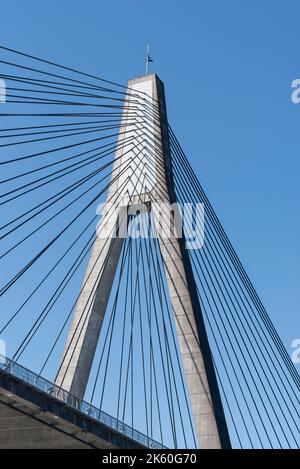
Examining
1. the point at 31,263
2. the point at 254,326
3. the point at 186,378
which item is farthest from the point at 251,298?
the point at 31,263

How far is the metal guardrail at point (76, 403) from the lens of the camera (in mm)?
30688

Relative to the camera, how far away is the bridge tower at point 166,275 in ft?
118

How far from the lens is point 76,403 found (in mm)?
34219

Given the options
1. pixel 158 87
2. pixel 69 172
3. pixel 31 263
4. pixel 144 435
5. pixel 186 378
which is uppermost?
pixel 158 87

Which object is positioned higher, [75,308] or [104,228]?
[104,228]

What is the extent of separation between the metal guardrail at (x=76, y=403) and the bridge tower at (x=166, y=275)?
1.87 metres

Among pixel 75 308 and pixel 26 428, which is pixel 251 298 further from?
pixel 26 428

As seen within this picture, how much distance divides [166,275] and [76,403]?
6.97 m

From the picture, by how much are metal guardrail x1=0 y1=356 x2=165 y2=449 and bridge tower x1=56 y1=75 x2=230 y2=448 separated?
187cm

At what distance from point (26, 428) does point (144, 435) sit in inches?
197

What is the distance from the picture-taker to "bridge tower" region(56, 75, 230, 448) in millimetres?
35906

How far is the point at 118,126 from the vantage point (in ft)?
133

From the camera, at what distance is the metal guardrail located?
101 ft
